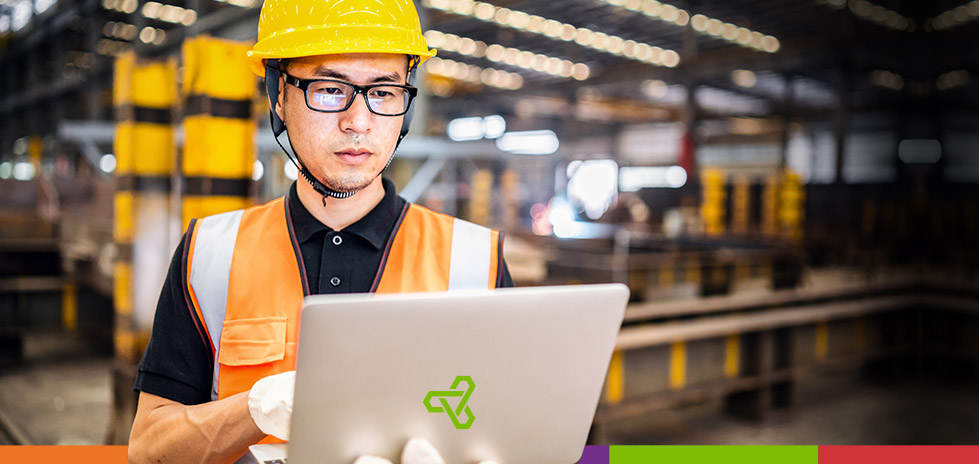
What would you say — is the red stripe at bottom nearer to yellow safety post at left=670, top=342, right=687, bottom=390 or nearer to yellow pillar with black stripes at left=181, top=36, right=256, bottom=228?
yellow pillar with black stripes at left=181, top=36, right=256, bottom=228

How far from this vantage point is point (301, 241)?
55.6 inches

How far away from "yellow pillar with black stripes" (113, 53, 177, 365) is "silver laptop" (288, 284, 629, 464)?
11.9ft

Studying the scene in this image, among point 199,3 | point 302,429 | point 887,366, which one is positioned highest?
point 199,3

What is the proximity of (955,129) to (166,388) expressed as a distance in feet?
64.5

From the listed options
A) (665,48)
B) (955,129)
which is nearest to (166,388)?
(665,48)

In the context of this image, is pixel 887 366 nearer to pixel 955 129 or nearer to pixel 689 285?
pixel 689 285

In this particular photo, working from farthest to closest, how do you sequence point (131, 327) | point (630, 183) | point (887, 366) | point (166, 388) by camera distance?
point (630, 183)
point (887, 366)
point (131, 327)
point (166, 388)

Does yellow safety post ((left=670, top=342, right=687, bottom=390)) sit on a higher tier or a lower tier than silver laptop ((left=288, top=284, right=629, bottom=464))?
lower

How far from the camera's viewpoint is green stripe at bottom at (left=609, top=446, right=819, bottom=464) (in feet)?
5.42

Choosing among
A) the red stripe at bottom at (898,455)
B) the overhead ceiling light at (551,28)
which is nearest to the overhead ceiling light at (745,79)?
the overhead ceiling light at (551,28)

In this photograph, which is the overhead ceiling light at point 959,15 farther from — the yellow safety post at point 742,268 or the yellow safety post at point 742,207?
the yellow safety post at point 742,268

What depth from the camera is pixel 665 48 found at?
15.3m

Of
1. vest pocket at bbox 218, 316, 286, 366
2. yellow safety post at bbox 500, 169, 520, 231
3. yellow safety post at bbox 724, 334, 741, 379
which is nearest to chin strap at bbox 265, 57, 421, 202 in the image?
vest pocket at bbox 218, 316, 286, 366

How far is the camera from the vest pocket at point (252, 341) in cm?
130
